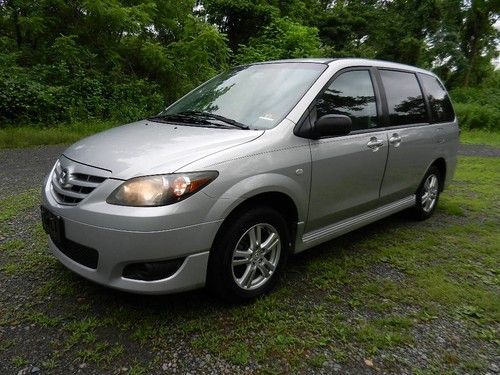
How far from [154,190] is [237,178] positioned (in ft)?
1.69

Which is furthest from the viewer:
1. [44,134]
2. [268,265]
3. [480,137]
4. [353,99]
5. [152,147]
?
[480,137]

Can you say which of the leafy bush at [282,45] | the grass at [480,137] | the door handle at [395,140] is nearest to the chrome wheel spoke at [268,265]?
the door handle at [395,140]

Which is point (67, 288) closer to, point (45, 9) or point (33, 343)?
point (33, 343)

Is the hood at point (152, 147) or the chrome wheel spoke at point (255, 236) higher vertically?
the hood at point (152, 147)

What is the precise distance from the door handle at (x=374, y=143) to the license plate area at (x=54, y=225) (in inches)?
96.3

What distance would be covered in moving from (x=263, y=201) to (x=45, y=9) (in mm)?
10570

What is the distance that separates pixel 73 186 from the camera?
2.61m

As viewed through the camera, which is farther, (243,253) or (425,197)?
(425,197)

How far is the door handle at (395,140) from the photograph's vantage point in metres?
3.83

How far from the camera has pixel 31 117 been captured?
9453mm

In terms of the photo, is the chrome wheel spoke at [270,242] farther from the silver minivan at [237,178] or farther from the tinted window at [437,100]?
the tinted window at [437,100]

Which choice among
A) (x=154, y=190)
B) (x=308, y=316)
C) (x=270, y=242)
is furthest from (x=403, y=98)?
(x=154, y=190)

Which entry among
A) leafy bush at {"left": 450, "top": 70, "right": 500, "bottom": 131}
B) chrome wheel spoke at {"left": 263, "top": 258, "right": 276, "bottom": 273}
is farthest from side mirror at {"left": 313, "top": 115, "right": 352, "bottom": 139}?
leafy bush at {"left": 450, "top": 70, "right": 500, "bottom": 131}

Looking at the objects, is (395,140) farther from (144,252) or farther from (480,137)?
(480,137)
